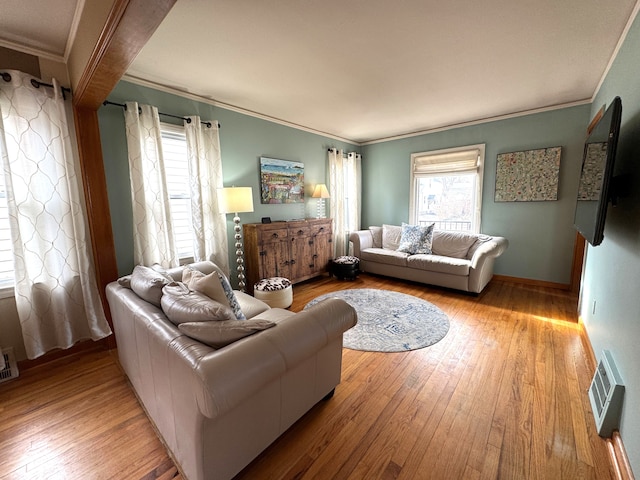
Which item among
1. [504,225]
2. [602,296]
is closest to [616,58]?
[602,296]

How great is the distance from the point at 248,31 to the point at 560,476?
3141 millimetres

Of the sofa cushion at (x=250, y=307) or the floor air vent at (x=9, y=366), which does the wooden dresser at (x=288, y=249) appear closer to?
the sofa cushion at (x=250, y=307)

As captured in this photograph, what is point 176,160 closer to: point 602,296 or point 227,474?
point 227,474

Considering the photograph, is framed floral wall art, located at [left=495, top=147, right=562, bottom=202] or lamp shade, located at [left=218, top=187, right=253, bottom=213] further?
framed floral wall art, located at [left=495, top=147, right=562, bottom=202]

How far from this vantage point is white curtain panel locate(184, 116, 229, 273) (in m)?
2.92

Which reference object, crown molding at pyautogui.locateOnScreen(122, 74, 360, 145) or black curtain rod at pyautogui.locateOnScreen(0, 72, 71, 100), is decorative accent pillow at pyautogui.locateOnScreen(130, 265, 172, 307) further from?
crown molding at pyautogui.locateOnScreen(122, 74, 360, 145)

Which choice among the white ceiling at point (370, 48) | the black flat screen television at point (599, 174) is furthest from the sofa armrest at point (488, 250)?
the white ceiling at point (370, 48)

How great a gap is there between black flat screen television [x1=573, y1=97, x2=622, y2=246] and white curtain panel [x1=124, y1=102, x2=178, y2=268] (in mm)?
3317

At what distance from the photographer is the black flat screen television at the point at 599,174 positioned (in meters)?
1.36

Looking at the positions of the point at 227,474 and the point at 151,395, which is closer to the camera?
the point at 227,474

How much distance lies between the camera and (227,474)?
3.83ft

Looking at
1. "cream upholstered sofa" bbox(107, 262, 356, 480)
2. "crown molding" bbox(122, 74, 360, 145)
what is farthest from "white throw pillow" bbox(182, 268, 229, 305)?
"crown molding" bbox(122, 74, 360, 145)

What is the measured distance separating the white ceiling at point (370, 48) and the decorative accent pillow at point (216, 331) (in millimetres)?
1882

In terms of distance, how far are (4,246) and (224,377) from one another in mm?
2361
